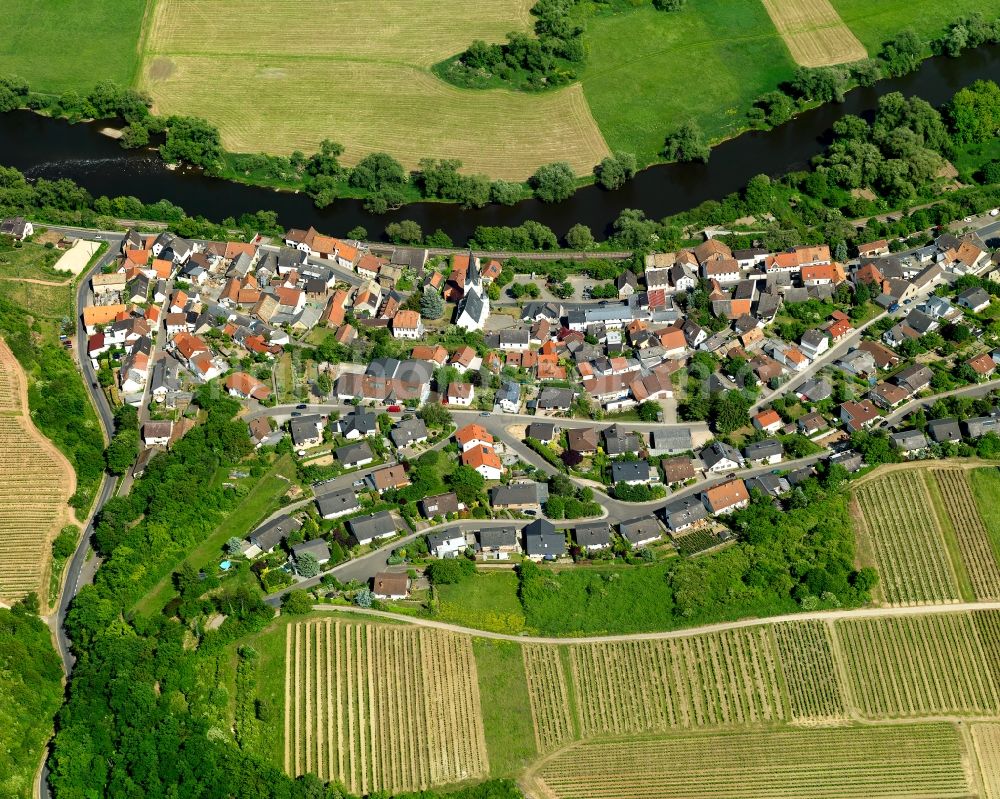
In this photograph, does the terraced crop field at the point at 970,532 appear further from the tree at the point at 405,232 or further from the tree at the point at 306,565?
the tree at the point at 405,232

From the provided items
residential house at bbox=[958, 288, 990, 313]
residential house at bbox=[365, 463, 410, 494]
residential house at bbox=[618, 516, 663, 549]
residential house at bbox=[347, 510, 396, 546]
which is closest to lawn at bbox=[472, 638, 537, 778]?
residential house at bbox=[347, 510, 396, 546]

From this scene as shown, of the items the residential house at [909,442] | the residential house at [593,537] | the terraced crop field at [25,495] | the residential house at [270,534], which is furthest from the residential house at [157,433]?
the residential house at [909,442]

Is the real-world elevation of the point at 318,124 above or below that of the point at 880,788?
above

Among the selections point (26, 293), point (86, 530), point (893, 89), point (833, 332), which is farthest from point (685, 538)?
point (893, 89)

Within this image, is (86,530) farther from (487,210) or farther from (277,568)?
(487,210)

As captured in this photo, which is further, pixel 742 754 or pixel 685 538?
pixel 685 538
